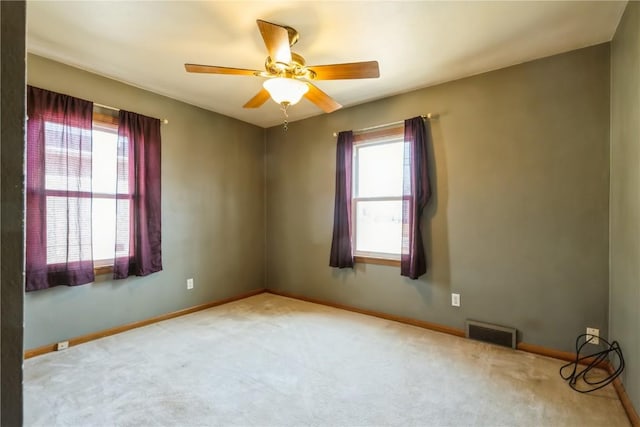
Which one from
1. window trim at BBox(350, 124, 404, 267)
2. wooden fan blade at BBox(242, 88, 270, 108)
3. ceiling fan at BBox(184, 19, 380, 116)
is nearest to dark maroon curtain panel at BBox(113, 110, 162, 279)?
wooden fan blade at BBox(242, 88, 270, 108)

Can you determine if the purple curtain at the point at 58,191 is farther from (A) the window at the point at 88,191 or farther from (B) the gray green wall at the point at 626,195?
(B) the gray green wall at the point at 626,195

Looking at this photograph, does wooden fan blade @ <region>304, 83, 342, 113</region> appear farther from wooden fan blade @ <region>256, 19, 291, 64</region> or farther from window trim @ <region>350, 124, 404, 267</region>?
window trim @ <region>350, 124, 404, 267</region>

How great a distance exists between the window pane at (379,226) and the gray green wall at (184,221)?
1636mm

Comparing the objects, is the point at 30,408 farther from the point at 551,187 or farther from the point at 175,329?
the point at 551,187

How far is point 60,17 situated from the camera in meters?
2.15

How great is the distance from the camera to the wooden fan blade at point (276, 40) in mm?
1784

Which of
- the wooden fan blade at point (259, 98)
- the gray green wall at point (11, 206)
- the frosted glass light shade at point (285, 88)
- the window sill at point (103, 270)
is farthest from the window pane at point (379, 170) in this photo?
the gray green wall at point (11, 206)

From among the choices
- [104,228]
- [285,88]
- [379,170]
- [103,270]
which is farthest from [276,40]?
[103,270]

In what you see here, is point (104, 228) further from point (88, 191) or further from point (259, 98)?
point (259, 98)

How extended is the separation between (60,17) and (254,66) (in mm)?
1380

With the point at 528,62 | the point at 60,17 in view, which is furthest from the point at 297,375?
the point at 528,62

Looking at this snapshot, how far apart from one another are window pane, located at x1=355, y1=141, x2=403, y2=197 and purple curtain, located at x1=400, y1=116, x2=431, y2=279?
0.82 feet

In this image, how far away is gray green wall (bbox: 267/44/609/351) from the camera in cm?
245

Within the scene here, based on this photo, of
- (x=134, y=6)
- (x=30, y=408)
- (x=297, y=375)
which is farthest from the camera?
(x=297, y=375)
